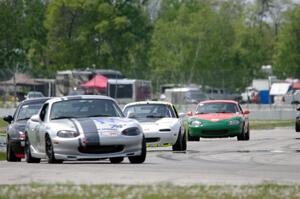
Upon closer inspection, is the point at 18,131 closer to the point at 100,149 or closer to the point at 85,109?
the point at 85,109

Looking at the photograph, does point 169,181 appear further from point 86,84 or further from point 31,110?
point 86,84

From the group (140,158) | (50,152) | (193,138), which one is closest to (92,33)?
(193,138)

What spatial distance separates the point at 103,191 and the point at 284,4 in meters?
97.9

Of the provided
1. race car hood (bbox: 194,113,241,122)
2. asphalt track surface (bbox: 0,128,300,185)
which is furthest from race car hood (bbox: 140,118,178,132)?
race car hood (bbox: 194,113,241,122)

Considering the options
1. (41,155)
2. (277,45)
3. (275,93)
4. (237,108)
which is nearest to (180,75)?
(275,93)

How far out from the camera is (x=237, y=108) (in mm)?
37000

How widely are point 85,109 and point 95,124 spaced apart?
44.6 inches

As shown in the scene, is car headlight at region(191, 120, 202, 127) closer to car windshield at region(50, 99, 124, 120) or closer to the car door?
the car door

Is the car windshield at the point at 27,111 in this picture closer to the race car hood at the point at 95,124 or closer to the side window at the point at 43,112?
the side window at the point at 43,112

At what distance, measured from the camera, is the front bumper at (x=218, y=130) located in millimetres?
35625

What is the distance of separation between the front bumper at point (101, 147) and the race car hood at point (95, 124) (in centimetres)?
18

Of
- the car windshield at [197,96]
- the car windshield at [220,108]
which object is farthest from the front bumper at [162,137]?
the car windshield at [197,96]

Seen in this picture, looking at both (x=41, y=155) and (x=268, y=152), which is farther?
(x=268, y=152)

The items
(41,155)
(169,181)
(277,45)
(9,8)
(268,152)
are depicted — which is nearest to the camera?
(169,181)
